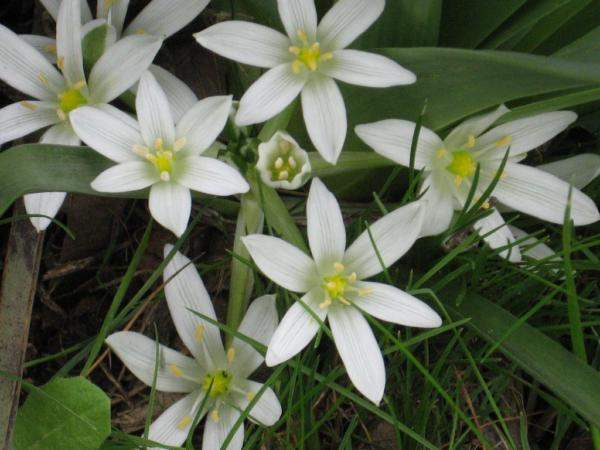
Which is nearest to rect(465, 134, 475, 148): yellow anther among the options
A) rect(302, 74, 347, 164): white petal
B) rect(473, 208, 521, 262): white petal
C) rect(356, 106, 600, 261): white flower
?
rect(356, 106, 600, 261): white flower

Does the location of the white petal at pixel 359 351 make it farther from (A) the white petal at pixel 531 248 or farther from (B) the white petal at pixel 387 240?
(A) the white petal at pixel 531 248

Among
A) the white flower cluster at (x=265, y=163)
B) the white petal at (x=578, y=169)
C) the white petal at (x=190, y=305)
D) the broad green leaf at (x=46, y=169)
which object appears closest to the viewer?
the broad green leaf at (x=46, y=169)

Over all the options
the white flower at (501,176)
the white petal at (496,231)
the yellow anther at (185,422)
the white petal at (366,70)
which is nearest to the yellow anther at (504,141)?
the white flower at (501,176)

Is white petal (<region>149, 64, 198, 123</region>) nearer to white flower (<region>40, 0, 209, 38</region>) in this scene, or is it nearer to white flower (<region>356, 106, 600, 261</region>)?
white flower (<region>40, 0, 209, 38</region>)

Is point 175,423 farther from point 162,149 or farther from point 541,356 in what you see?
point 541,356

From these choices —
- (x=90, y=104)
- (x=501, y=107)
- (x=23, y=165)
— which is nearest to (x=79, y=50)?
(x=90, y=104)
